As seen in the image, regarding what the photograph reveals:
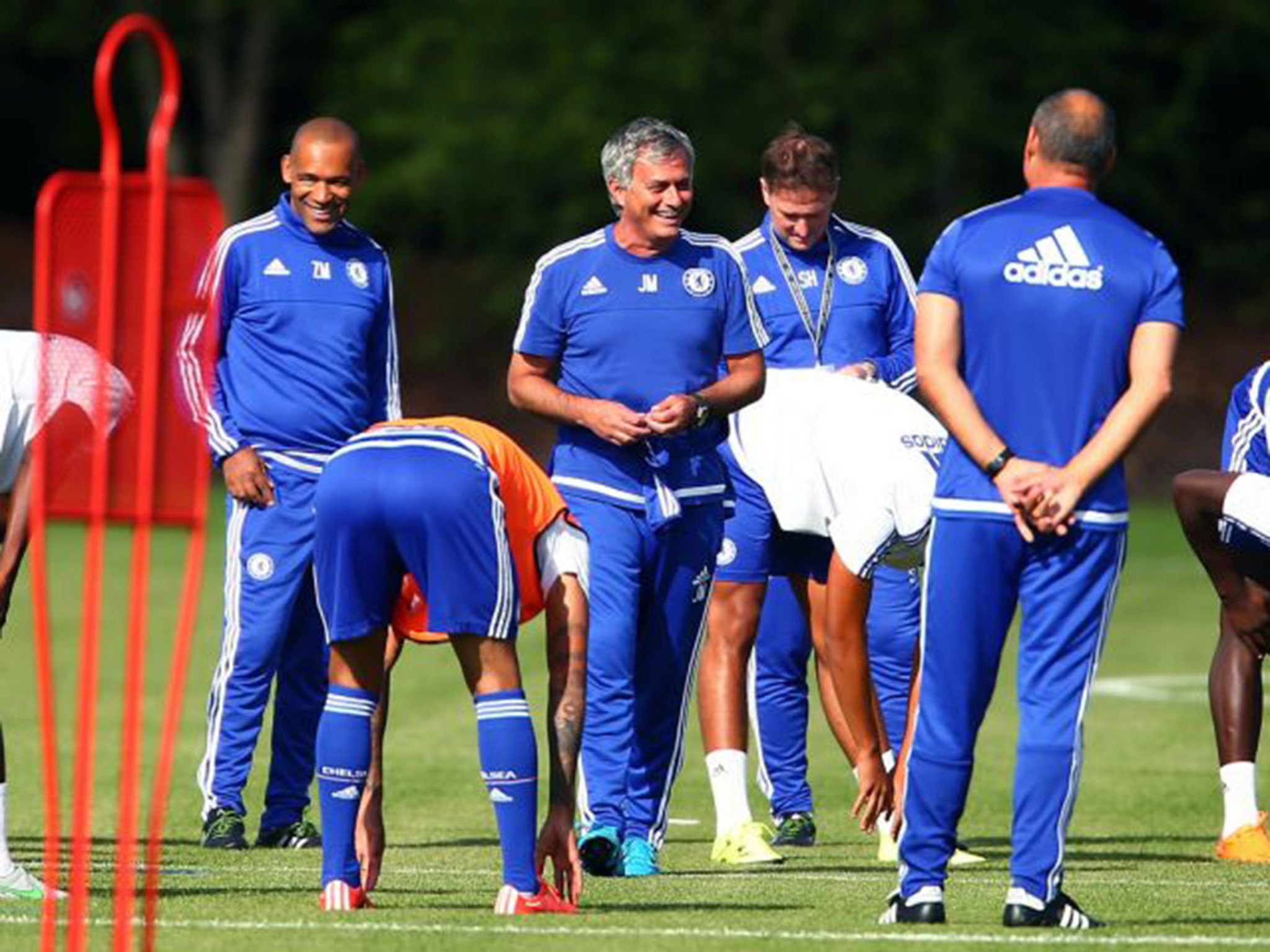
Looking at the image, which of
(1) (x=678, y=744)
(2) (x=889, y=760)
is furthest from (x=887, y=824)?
(1) (x=678, y=744)

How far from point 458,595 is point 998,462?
1.57 m

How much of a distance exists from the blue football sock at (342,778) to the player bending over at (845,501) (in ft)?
7.70

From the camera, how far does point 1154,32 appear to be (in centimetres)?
4403

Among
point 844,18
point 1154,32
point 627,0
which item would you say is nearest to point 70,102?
point 627,0

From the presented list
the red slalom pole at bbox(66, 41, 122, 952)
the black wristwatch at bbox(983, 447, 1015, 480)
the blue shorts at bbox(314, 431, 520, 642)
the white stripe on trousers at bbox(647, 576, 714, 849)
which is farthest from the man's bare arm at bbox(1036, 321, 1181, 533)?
the red slalom pole at bbox(66, 41, 122, 952)

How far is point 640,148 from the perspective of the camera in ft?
32.3

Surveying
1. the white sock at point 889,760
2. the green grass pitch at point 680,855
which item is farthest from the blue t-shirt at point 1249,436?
the white sock at point 889,760

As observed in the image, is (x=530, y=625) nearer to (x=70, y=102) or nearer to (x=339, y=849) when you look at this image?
(x=339, y=849)

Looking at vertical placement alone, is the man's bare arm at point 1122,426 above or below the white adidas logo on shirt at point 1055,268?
below

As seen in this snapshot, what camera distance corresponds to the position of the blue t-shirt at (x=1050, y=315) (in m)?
8.02

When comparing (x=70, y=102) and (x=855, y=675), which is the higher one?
(x=70, y=102)

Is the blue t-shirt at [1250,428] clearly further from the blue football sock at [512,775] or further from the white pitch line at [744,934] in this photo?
the blue football sock at [512,775]

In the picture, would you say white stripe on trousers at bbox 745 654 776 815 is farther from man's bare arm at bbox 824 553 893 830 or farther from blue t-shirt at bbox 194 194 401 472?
blue t-shirt at bbox 194 194 401 472

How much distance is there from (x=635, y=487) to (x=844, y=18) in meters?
32.2
